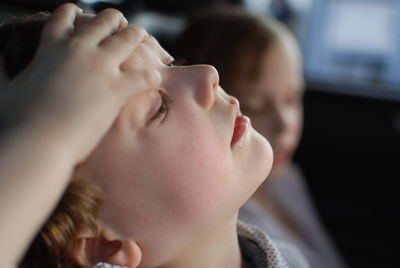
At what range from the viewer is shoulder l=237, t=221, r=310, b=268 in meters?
0.65

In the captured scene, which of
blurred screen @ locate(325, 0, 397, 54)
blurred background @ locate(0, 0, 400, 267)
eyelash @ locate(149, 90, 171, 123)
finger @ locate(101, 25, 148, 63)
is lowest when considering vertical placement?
blurred background @ locate(0, 0, 400, 267)

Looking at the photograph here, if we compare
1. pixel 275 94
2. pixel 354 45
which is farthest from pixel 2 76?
pixel 354 45

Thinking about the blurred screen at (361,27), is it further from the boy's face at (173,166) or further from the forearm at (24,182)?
the forearm at (24,182)

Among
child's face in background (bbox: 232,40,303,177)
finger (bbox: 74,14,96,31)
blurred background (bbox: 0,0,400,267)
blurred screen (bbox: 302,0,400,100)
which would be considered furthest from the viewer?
blurred screen (bbox: 302,0,400,100)

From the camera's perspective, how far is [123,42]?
0.46m

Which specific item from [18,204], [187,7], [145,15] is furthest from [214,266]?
[187,7]

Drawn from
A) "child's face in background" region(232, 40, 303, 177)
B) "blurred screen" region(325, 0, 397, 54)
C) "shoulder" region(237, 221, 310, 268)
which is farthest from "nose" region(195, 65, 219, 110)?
"blurred screen" region(325, 0, 397, 54)

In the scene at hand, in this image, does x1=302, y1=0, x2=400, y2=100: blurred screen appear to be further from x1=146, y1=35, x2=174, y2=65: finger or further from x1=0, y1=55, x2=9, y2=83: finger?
x1=0, y1=55, x2=9, y2=83: finger

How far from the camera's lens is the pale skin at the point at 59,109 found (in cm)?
38

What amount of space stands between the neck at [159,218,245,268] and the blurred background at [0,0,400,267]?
835 millimetres

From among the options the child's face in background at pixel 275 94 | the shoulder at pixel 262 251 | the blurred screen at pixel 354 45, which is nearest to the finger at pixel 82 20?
the shoulder at pixel 262 251

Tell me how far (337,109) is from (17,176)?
1.33 meters

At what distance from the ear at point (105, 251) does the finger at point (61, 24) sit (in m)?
0.22

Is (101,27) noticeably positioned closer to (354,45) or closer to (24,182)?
(24,182)
